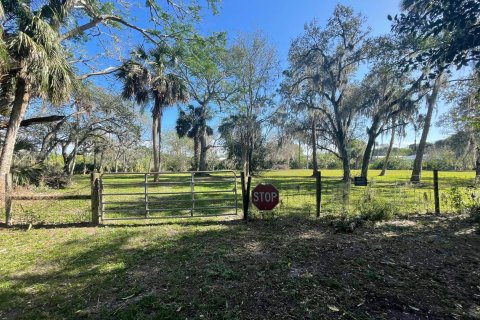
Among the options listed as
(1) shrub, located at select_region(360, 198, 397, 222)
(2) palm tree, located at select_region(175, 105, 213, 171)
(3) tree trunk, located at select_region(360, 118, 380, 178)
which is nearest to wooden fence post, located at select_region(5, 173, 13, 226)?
(1) shrub, located at select_region(360, 198, 397, 222)

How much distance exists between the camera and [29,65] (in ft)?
20.6

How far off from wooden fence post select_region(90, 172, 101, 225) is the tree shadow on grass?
58 cm

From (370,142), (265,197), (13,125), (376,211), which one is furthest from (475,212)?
(13,125)

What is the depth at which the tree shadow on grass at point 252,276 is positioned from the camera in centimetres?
244

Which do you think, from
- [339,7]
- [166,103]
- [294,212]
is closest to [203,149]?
[166,103]

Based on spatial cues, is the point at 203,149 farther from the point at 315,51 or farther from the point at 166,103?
the point at 315,51

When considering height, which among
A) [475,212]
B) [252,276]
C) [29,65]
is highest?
[29,65]

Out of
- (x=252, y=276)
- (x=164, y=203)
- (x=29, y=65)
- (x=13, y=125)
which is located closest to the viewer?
(x=252, y=276)

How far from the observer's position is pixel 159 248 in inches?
162

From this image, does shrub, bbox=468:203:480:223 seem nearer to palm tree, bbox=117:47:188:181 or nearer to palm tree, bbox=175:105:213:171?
palm tree, bbox=117:47:188:181

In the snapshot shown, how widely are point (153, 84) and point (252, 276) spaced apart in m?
14.8

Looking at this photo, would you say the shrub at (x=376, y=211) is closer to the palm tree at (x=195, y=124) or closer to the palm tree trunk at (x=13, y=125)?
the palm tree trunk at (x=13, y=125)

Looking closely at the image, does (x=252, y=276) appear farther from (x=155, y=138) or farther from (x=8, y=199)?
(x=155, y=138)

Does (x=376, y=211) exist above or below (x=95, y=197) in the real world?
below
